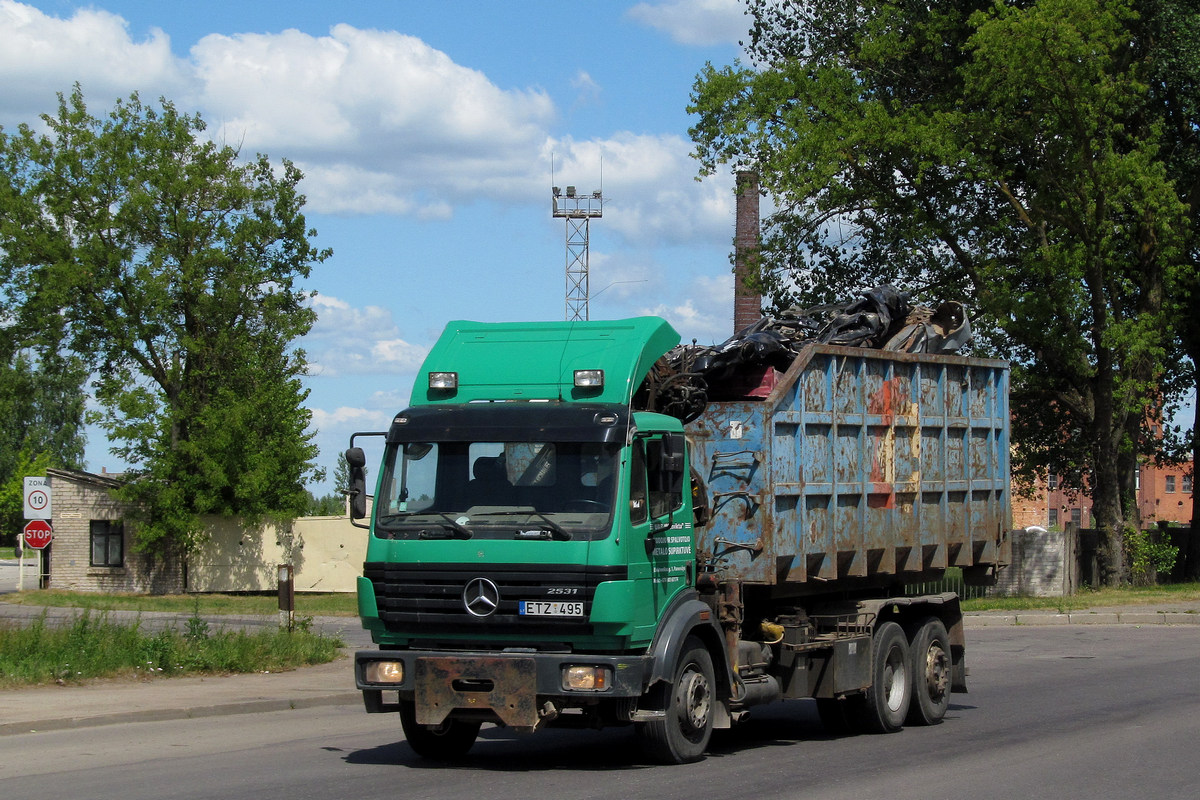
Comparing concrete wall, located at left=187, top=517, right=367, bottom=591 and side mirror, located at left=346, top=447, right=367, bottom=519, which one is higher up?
side mirror, located at left=346, top=447, right=367, bottom=519

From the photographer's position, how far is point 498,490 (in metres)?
9.73

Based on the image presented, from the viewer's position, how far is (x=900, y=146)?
1240 inches

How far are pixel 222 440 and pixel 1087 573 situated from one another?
2482 cm

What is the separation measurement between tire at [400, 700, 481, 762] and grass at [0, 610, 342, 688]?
686 cm

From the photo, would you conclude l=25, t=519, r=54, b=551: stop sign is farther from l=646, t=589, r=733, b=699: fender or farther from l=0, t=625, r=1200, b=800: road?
l=646, t=589, r=733, b=699: fender

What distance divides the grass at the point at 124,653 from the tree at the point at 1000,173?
18.1 meters

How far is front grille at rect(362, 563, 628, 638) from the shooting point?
30.5 ft

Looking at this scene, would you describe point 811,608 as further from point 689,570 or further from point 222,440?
point 222,440

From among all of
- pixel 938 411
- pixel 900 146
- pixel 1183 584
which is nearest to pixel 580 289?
pixel 900 146

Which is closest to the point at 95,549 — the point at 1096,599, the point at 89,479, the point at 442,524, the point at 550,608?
the point at 89,479

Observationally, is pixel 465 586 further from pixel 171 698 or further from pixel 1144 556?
pixel 1144 556

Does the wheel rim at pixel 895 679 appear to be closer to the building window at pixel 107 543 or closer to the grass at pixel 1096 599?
the grass at pixel 1096 599

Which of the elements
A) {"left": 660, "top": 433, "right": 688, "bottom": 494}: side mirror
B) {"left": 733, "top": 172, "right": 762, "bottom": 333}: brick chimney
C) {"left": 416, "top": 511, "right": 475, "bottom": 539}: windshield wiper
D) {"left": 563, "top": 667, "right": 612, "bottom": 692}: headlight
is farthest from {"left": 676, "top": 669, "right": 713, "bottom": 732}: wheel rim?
{"left": 733, "top": 172, "right": 762, "bottom": 333}: brick chimney

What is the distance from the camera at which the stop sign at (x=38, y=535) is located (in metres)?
26.9
